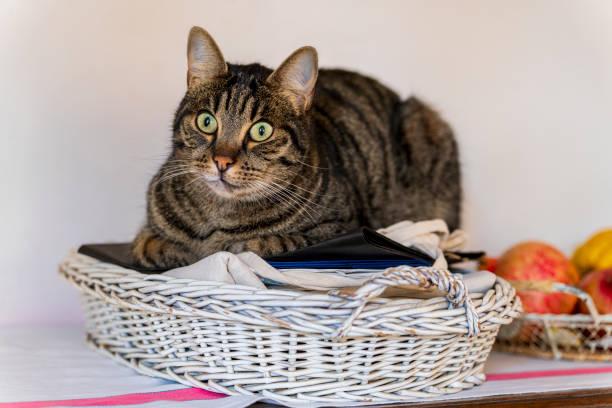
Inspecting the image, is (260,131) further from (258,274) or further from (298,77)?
(258,274)

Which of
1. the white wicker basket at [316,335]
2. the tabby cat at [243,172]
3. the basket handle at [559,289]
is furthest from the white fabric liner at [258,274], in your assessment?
the basket handle at [559,289]

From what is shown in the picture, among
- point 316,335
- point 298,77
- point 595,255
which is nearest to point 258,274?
point 316,335

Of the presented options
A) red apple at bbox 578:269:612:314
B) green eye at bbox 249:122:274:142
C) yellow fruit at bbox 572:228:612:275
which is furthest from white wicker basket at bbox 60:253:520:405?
yellow fruit at bbox 572:228:612:275

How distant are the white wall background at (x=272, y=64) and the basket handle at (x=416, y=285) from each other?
740 mm

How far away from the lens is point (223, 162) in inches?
46.7

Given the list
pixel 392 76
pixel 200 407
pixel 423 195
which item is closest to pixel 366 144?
pixel 423 195

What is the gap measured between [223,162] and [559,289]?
0.74 meters

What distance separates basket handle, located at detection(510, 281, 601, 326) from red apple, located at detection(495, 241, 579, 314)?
2cm

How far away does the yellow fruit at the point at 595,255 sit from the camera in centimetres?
164

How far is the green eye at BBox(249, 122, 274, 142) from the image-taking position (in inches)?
49.1

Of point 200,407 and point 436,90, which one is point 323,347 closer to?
point 200,407

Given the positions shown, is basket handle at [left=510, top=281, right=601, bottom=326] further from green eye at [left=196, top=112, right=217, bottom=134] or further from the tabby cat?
green eye at [left=196, top=112, right=217, bottom=134]

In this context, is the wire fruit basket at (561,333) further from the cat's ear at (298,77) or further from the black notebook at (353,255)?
the cat's ear at (298,77)

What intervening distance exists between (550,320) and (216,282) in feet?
2.48
